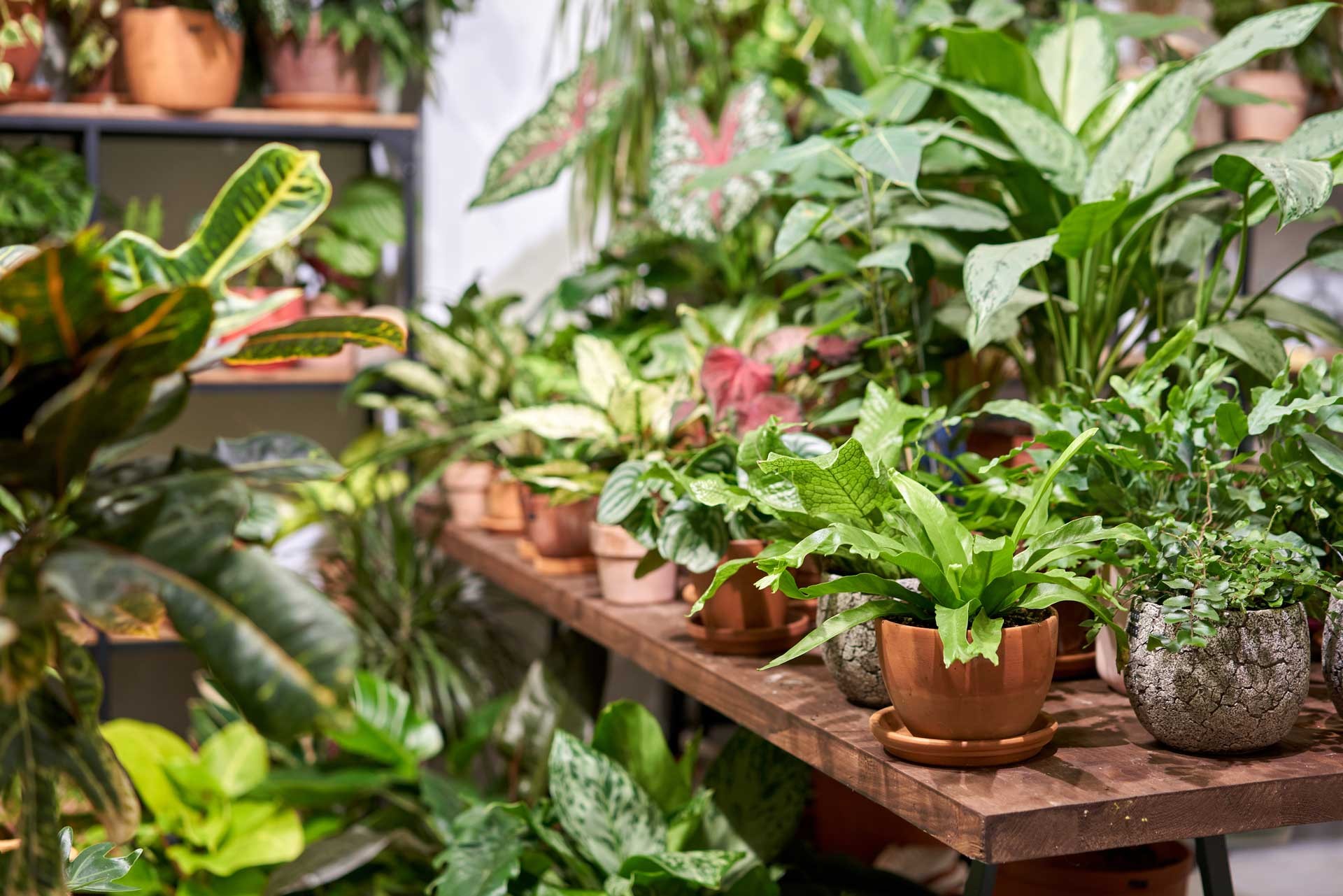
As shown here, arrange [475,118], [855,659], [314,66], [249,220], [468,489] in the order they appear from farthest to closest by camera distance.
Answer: [475,118]
[314,66]
[468,489]
[855,659]
[249,220]

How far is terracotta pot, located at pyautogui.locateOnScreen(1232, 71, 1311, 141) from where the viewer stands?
2.94m

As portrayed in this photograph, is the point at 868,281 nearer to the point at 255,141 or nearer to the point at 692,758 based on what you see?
the point at 692,758

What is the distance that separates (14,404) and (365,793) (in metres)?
1.68

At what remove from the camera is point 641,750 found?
1.78m

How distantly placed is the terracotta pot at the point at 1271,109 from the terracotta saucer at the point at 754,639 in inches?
81.3

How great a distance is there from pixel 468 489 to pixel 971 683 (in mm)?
1606

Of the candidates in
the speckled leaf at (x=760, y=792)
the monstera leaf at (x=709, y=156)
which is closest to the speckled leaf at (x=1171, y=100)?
the monstera leaf at (x=709, y=156)

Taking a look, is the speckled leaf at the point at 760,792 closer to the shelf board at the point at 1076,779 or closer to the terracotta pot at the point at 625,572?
the terracotta pot at the point at 625,572

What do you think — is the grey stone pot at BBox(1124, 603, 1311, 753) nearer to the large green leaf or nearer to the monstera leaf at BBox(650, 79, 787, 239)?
the large green leaf

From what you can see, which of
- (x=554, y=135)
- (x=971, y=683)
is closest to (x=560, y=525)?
(x=554, y=135)

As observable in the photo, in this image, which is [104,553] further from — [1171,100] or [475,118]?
[475,118]

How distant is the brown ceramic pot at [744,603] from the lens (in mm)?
1521

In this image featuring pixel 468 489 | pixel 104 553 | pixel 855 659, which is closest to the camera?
pixel 104 553

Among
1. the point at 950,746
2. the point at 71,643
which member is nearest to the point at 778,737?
the point at 950,746
